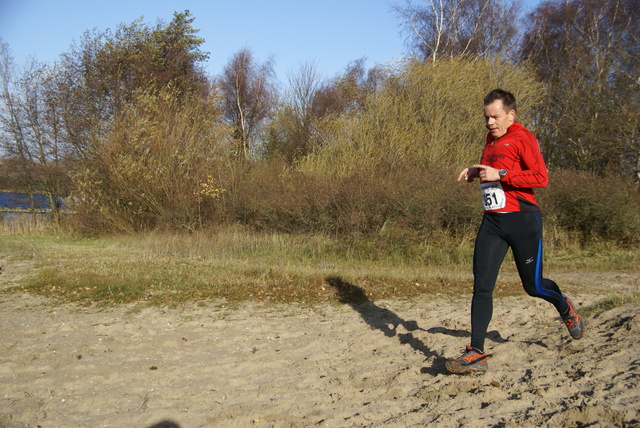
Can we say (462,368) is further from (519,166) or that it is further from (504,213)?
(519,166)

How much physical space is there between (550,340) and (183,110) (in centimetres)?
1771

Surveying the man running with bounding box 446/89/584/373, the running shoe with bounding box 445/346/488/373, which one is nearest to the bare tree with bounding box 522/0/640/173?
the man running with bounding box 446/89/584/373

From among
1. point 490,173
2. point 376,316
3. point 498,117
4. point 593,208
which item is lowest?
point 376,316

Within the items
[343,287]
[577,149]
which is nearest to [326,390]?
[343,287]

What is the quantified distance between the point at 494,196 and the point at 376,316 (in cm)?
330

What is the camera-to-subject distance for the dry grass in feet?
28.7

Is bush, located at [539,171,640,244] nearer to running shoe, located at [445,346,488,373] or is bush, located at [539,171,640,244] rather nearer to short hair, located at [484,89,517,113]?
A: short hair, located at [484,89,517,113]

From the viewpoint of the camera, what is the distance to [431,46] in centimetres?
3103

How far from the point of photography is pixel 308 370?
5156mm

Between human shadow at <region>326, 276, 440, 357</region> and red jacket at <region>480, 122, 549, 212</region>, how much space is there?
5.81 ft

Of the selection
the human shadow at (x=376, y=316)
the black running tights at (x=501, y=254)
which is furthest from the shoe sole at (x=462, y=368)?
the human shadow at (x=376, y=316)

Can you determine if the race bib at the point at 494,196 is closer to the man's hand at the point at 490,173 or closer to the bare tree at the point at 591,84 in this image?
the man's hand at the point at 490,173

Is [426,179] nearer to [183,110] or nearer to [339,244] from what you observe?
[339,244]

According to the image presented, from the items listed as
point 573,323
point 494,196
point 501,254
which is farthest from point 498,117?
point 573,323
